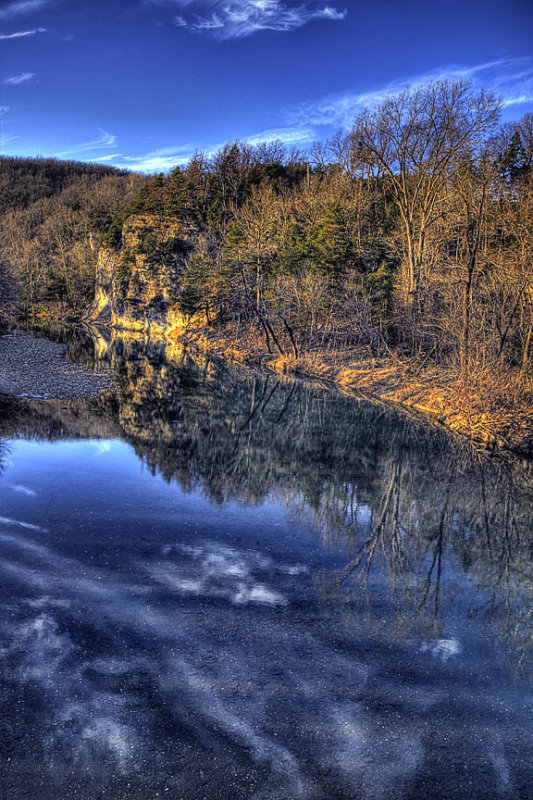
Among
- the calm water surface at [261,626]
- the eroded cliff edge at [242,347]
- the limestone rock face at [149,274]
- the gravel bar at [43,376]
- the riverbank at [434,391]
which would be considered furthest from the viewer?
the limestone rock face at [149,274]

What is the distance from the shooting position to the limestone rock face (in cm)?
7312

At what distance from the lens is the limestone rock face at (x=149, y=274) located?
7312 cm

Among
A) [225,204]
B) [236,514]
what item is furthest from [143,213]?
[236,514]

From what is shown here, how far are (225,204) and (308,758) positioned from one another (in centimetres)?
7535

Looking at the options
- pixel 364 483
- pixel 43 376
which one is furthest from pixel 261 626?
pixel 43 376

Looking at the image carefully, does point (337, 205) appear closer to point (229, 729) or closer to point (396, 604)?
point (396, 604)

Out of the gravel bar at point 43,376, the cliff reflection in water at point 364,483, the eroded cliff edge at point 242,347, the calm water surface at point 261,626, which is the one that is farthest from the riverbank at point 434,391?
the gravel bar at point 43,376

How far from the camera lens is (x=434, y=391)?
27031mm

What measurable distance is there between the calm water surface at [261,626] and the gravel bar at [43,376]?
383 inches

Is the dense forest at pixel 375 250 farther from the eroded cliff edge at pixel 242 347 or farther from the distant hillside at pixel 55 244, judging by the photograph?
the distant hillside at pixel 55 244

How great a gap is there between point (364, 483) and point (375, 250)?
94.4 feet

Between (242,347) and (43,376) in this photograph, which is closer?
(43,376)

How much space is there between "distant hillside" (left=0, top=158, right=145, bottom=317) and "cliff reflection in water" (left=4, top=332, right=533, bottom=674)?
23067 mm

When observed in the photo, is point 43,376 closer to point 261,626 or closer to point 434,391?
point 434,391
